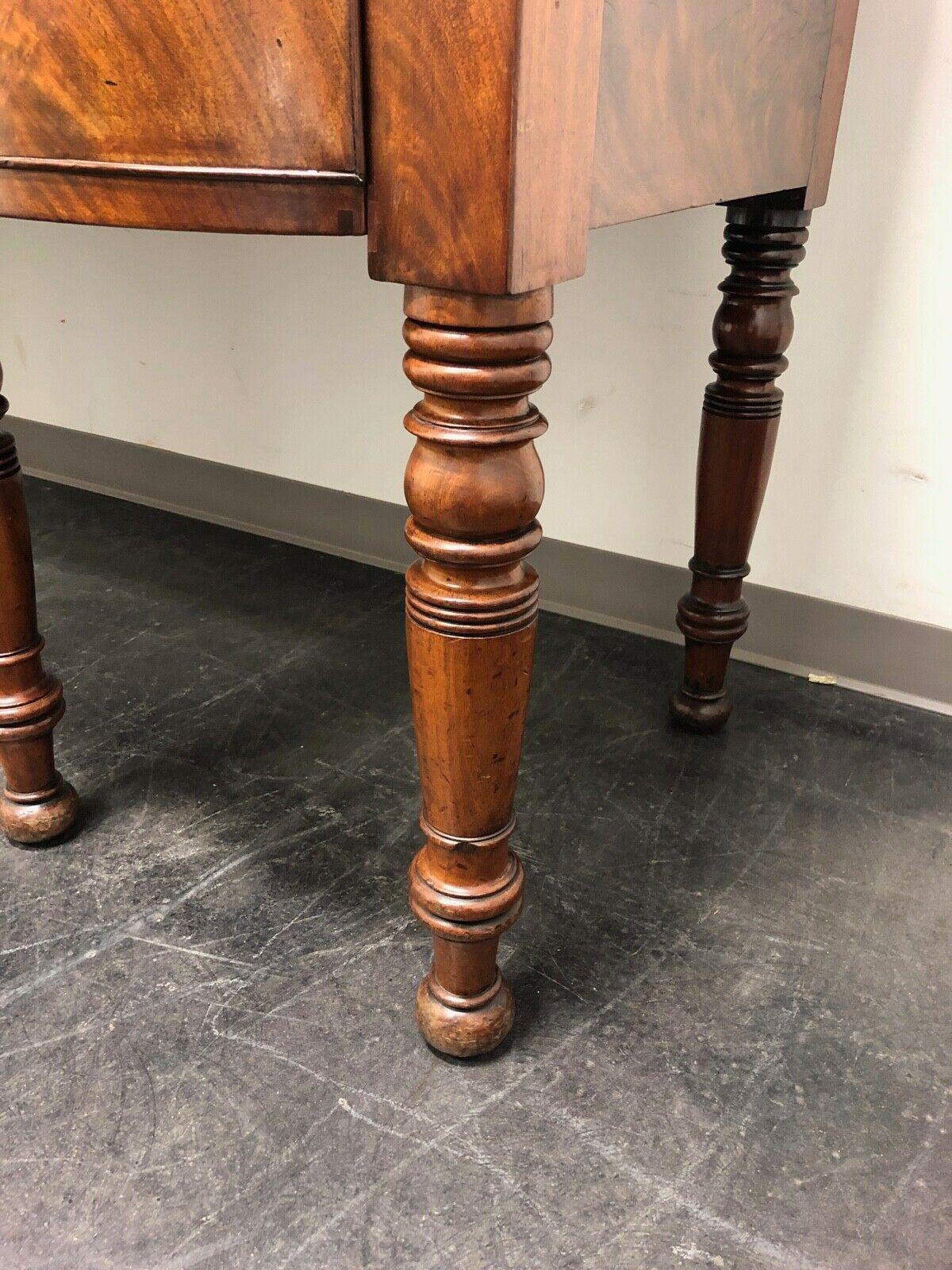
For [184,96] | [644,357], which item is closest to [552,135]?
[184,96]

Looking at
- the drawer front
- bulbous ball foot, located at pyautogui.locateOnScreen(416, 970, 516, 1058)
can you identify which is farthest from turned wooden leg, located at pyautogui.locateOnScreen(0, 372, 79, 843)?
bulbous ball foot, located at pyautogui.locateOnScreen(416, 970, 516, 1058)

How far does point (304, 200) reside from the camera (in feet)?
1.58

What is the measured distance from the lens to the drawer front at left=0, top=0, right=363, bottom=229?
1.49 feet

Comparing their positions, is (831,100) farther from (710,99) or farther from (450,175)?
(450,175)

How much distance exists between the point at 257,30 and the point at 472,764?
37 centimetres

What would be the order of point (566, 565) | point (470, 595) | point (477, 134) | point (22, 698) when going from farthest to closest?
point (566, 565), point (22, 698), point (470, 595), point (477, 134)

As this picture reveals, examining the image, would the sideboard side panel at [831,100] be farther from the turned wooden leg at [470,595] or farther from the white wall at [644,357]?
the turned wooden leg at [470,595]

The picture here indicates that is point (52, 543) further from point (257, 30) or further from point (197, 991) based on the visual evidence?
point (257, 30)

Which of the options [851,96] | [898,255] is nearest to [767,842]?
[898,255]

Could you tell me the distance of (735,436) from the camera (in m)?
0.95

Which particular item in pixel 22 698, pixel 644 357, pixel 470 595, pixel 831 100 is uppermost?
pixel 831 100

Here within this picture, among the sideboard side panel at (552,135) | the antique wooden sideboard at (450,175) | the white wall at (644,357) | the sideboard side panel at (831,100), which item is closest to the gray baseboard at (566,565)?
the white wall at (644,357)

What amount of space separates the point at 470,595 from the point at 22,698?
0.47 m

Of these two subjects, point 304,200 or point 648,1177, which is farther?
point 648,1177
